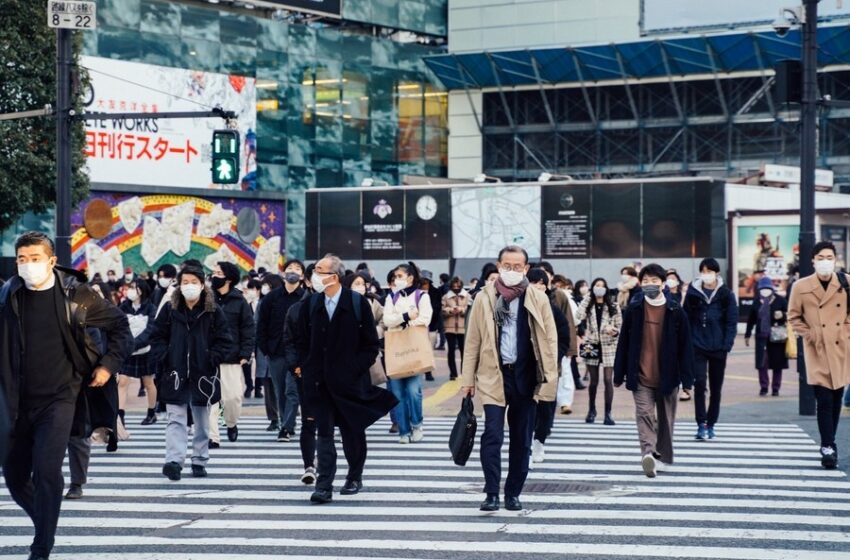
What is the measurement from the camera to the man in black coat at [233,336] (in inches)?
532

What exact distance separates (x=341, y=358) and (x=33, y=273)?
10.7 ft

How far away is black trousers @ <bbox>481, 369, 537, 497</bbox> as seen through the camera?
9.95 meters

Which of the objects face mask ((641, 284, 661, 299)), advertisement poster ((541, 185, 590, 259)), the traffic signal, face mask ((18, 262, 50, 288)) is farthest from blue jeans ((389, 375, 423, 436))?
advertisement poster ((541, 185, 590, 259))

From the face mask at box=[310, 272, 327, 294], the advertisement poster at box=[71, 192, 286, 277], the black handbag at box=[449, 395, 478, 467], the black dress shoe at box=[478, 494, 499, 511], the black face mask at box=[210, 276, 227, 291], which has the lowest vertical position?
the black dress shoe at box=[478, 494, 499, 511]

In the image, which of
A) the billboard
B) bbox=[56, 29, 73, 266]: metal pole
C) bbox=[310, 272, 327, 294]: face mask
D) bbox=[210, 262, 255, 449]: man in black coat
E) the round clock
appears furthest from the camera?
the billboard

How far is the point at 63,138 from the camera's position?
59.3ft

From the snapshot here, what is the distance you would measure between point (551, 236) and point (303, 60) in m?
19.6

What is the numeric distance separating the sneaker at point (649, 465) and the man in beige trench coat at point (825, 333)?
1680 millimetres

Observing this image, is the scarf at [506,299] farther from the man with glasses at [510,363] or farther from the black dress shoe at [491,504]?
the black dress shoe at [491,504]

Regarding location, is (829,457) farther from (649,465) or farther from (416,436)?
(416,436)

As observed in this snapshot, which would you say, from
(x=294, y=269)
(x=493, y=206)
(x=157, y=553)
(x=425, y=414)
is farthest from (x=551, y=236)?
(x=157, y=553)

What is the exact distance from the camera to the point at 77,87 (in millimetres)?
20281

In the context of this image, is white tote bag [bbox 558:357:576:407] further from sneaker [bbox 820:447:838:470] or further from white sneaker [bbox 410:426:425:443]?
sneaker [bbox 820:447:838:470]

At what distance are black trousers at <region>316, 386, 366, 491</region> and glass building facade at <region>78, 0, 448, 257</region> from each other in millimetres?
34061
